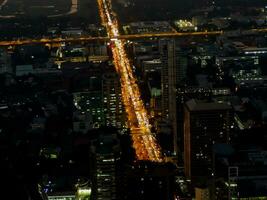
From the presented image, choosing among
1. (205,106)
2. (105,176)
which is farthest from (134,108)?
(105,176)

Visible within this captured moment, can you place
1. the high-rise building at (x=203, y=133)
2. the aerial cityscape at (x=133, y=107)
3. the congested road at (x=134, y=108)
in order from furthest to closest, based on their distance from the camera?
the congested road at (x=134, y=108) → the high-rise building at (x=203, y=133) → the aerial cityscape at (x=133, y=107)

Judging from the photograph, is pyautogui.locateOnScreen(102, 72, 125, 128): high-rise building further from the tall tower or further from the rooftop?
the rooftop

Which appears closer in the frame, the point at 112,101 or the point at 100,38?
the point at 112,101

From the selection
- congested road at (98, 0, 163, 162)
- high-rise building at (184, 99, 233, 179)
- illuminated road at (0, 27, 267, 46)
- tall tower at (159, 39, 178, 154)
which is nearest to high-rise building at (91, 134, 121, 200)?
high-rise building at (184, 99, 233, 179)

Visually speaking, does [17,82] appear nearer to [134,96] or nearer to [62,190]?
[134,96]

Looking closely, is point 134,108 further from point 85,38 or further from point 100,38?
point 85,38

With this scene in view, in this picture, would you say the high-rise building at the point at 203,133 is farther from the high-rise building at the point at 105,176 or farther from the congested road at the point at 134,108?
the high-rise building at the point at 105,176

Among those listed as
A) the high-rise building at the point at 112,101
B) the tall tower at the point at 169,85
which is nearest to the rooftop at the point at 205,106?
the tall tower at the point at 169,85
